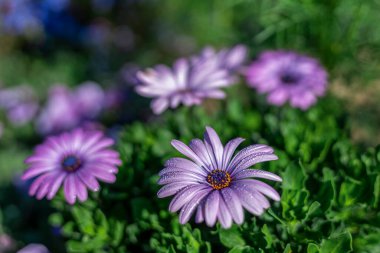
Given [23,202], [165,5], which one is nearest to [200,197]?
[23,202]

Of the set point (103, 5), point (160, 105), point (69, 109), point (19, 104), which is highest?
point (103, 5)

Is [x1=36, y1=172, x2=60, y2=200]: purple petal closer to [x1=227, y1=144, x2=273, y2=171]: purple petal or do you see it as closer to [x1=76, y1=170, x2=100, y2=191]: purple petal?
[x1=76, y1=170, x2=100, y2=191]: purple petal

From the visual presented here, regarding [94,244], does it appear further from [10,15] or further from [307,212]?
[10,15]

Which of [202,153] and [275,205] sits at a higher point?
[202,153]

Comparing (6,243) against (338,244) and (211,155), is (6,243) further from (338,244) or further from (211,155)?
(338,244)

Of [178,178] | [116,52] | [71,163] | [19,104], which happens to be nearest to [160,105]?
[71,163]

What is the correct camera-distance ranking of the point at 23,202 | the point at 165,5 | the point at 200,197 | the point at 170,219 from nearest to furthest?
the point at 200,197
the point at 170,219
the point at 23,202
the point at 165,5

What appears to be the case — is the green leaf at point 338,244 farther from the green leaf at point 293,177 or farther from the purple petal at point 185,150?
the purple petal at point 185,150
